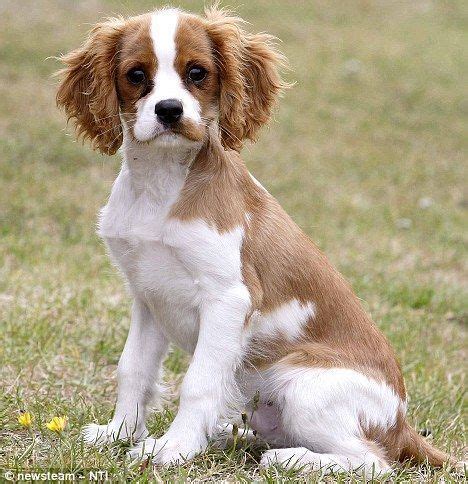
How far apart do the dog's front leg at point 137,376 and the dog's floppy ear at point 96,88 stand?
0.80 metres

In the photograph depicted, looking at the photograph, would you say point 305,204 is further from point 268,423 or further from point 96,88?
point 96,88

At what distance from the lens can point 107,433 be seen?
4.04m

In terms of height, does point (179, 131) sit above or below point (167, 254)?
above

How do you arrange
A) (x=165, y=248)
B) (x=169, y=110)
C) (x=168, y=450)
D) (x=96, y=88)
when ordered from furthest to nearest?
1. (x=96, y=88)
2. (x=165, y=248)
3. (x=168, y=450)
4. (x=169, y=110)

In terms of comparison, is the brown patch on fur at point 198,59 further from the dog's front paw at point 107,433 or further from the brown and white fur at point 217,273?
the dog's front paw at point 107,433

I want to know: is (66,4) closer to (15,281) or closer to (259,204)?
(15,281)

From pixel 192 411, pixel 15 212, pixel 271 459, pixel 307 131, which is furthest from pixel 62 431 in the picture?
pixel 307 131

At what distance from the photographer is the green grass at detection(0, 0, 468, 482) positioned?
15.9 ft

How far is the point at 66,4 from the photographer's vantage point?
1830 centimetres

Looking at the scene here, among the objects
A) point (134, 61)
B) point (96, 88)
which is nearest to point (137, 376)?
point (96, 88)

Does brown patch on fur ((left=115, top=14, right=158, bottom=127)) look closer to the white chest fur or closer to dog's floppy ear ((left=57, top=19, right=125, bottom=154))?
dog's floppy ear ((left=57, top=19, right=125, bottom=154))

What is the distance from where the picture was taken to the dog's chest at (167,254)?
380 centimetres

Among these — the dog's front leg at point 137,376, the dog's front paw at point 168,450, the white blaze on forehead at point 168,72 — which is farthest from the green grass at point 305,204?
the white blaze on forehead at point 168,72

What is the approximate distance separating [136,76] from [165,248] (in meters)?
0.74
